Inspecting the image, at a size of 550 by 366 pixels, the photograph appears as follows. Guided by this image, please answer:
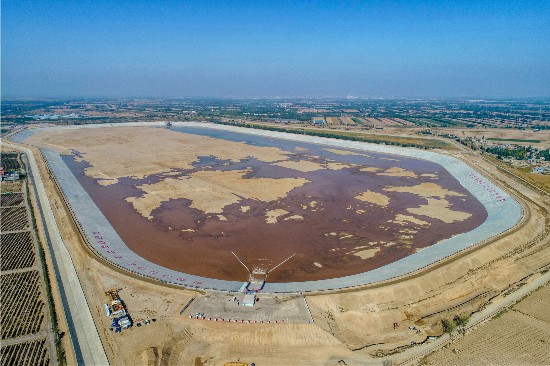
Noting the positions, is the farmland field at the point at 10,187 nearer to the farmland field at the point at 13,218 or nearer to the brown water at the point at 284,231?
the brown water at the point at 284,231

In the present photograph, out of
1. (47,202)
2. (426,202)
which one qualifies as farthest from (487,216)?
(47,202)

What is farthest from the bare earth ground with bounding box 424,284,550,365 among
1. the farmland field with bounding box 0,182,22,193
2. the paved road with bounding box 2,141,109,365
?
the farmland field with bounding box 0,182,22,193

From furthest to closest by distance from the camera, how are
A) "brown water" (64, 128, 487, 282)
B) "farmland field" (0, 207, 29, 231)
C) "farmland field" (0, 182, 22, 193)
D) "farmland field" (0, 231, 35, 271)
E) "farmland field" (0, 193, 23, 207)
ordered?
"farmland field" (0, 182, 22, 193)
"farmland field" (0, 193, 23, 207)
"farmland field" (0, 207, 29, 231)
"brown water" (64, 128, 487, 282)
"farmland field" (0, 231, 35, 271)

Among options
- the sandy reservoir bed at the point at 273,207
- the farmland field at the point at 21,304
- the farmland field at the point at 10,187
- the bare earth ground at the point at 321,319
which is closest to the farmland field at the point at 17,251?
the farmland field at the point at 21,304

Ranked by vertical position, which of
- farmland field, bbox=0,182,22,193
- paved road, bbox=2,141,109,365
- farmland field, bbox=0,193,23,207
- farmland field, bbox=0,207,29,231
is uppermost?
farmland field, bbox=0,182,22,193

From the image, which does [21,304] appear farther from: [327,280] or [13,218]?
[327,280]

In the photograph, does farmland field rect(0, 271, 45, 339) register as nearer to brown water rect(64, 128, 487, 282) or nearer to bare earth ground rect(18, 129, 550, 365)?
bare earth ground rect(18, 129, 550, 365)
